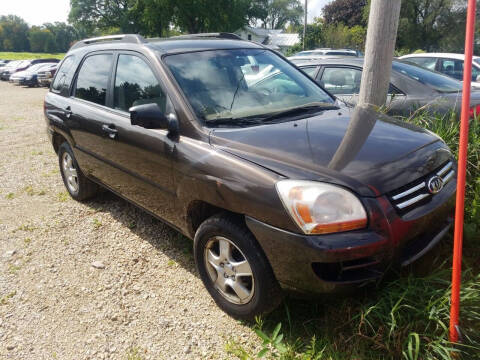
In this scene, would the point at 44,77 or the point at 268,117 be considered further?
the point at 44,77

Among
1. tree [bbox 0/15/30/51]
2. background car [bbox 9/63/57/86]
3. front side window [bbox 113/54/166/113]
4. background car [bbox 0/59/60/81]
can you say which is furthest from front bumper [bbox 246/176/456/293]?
tree [bbox 0/15/30/51]

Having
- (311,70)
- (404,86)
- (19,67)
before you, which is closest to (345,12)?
(19,67)

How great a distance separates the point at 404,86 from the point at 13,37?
10363cm

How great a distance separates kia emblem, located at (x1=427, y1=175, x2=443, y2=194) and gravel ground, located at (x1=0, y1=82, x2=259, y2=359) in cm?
140

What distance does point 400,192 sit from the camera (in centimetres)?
220

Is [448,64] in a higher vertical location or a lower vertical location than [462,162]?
higher

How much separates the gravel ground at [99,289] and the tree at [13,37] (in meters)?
101

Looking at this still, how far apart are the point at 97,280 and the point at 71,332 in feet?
2.01

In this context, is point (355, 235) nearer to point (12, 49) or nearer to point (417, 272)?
point (417, 272)

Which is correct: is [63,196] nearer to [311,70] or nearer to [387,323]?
[311,70]

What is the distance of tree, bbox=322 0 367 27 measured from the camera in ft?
164

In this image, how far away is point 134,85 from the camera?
3.41 m

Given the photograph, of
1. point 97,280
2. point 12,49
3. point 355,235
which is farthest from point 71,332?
point 12,49

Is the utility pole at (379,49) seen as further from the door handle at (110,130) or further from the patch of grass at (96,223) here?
the patch of grass at (96,223)
